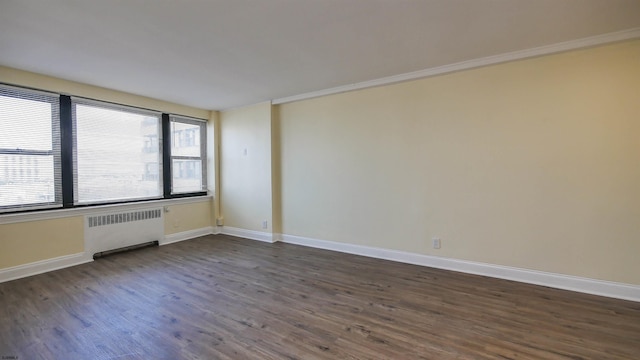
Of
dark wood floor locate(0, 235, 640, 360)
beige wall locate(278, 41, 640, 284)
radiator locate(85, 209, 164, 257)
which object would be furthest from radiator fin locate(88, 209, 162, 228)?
beige wall locate(278, 41, 640, 284)

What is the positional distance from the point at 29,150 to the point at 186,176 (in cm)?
223

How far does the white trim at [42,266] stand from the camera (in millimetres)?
3367

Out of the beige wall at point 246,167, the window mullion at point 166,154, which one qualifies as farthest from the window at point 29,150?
the beige wall at point 246,167

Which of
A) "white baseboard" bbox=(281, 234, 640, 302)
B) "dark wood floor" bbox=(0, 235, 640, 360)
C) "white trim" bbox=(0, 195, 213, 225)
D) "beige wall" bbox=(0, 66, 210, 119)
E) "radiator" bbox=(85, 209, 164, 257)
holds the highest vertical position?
"beige wall" bbox=(0, 66, 210, 119)

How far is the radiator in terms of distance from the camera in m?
4.12

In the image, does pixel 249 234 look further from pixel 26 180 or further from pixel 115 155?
pixel 26 180

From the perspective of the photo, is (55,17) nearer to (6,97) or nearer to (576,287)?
(6,97)

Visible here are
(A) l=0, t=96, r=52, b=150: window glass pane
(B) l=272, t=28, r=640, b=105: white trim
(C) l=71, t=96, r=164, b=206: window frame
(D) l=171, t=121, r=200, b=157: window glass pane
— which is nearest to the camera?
(B) l=272, t=28, r=640, b=105: white trim

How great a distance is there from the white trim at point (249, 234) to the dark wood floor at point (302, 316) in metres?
1.33

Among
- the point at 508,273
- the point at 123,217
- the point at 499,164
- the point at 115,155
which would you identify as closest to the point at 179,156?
the point at 115,155

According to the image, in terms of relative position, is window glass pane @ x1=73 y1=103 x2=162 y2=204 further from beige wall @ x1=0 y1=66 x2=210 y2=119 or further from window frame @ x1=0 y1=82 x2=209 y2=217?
beige wall @ x1=0 y1=66 x2=210 y2=119

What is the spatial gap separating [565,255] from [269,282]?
10.5 ft

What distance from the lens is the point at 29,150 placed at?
3.53 m

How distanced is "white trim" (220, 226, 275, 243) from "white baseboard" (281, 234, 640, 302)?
114 centimetres
